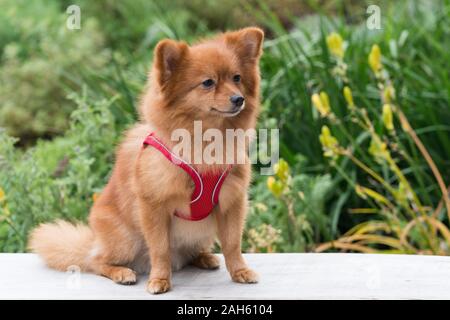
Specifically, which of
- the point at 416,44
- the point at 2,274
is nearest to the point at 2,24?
the point at 416,44

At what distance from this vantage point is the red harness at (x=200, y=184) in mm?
2662

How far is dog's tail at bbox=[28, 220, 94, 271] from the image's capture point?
308 centimetres

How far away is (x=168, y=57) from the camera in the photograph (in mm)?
2541

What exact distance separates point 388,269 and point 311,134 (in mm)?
1802

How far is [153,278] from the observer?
275 centimetres

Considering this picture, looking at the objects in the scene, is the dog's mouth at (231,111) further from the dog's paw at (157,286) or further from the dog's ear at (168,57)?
the dog's paw at (157,286)

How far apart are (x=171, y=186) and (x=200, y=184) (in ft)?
0.36

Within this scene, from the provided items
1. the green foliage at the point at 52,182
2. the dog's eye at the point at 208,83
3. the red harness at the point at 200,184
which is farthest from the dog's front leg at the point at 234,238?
the green foliage at the point at 52,182

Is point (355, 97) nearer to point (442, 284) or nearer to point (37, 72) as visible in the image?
point (442, 284)

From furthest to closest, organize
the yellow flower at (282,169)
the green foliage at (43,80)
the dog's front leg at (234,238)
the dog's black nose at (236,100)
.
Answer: the green foliage at (43,80) → the yellow flower at (282,169) → the dog's front leg at (234,238) → the dog's black nose at (236,100)

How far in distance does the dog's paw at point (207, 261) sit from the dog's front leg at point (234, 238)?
208 millimetres

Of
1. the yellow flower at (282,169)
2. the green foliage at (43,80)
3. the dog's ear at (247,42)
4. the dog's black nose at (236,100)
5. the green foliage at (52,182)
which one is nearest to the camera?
the dog's black nose at (236,100)

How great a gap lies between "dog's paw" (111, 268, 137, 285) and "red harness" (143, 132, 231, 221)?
35 cm

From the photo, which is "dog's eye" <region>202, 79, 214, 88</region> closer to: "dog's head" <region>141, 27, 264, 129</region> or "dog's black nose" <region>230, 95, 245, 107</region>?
"dog's head" <region>141, 27, 264, 129</region>
